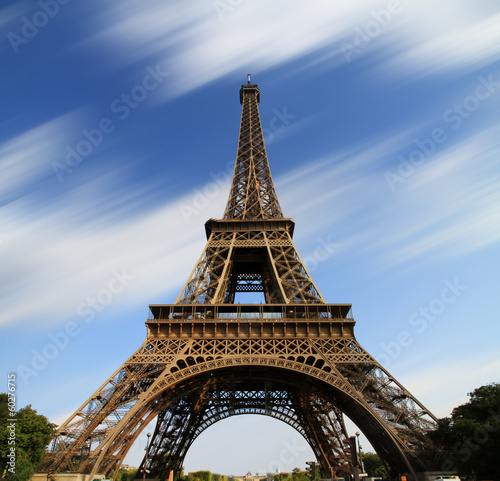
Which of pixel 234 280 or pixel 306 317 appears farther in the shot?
pixel 234 280

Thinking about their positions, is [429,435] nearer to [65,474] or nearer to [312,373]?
[312,373]

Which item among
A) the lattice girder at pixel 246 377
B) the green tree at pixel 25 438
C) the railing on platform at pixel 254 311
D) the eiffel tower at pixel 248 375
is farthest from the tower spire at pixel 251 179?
the green tree at pixel 25 438

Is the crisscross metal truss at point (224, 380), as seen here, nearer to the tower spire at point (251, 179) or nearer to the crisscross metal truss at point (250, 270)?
the crisscross metal truss at point (250, 270)

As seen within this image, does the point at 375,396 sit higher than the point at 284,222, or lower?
lower

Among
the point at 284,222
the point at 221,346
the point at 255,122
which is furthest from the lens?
the point at 255,122

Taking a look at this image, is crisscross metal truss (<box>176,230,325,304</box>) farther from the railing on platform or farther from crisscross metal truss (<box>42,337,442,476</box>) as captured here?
crisscross metal truss (<box>42,337,442,476</box>)

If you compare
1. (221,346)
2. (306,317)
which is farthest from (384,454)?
(221,346)

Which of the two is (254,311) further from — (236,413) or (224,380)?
(236,413)
